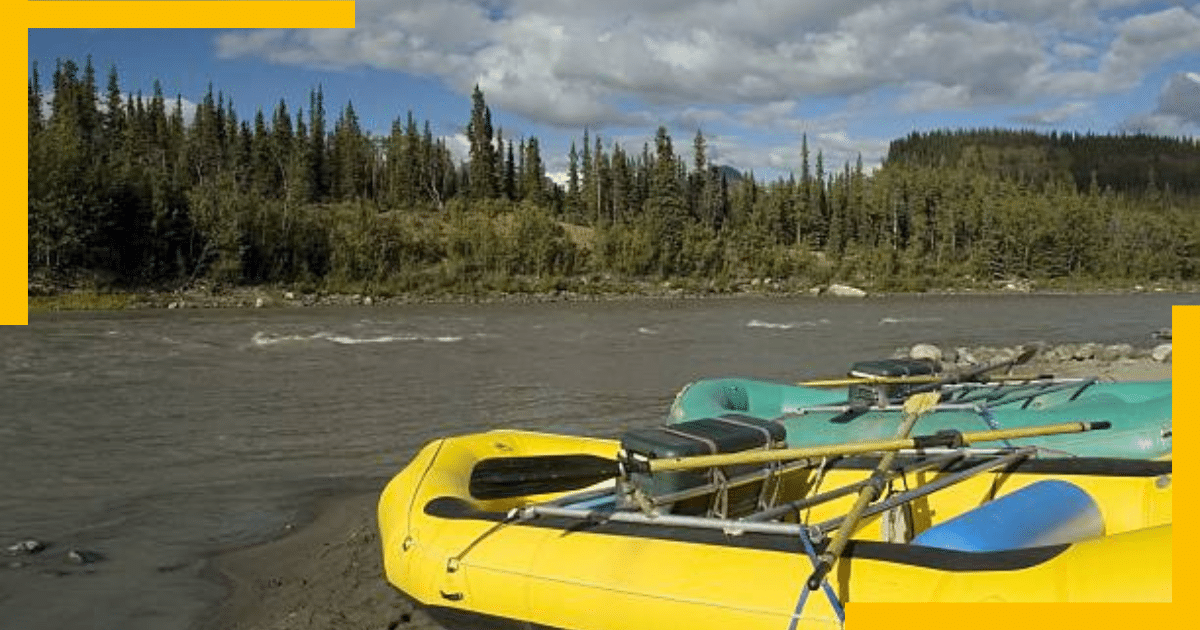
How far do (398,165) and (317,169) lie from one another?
688 cm

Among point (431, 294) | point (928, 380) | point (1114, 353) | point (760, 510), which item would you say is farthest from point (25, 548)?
point (431, 294)

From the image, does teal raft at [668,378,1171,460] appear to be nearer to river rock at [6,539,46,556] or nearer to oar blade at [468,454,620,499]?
oar blade at [468,454,620,499]

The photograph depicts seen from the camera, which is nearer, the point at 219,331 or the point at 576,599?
the point at 576,599

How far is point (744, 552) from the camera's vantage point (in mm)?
4664

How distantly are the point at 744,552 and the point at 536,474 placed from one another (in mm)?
3027

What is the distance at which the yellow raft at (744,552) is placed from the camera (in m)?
3.95

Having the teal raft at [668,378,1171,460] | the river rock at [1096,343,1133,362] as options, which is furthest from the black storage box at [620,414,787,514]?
the river rock at [1096,343,1133,362]

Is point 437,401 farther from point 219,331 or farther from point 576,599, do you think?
point 219,331

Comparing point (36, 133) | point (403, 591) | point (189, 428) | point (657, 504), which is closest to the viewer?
point (657, 504)

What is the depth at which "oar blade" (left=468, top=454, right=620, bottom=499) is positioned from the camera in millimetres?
7273

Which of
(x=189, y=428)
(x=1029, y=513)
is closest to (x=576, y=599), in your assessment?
(x=1029, y=513)

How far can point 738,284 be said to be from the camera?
2921 inches

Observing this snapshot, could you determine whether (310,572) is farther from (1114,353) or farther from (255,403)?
(1114,353)

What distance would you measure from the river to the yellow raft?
2090mm
